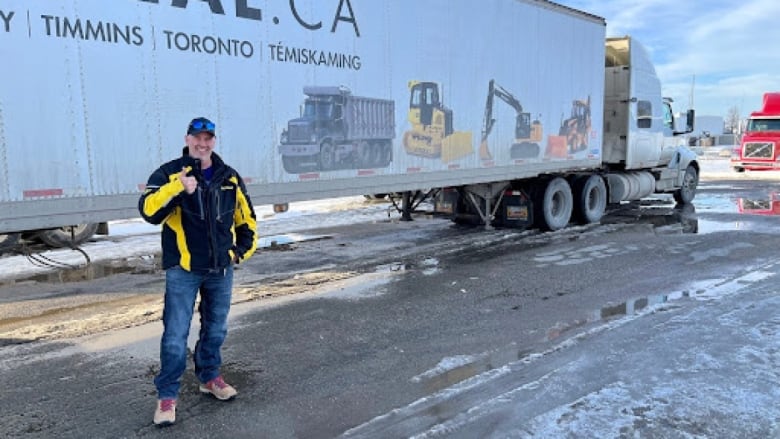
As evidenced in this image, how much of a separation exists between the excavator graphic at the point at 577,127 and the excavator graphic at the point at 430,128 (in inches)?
129

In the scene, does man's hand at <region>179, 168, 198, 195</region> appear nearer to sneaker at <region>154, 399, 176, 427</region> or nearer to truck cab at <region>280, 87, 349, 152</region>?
sneaker at <region>154, 399, 176, 427</region>

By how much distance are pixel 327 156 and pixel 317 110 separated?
55 cm

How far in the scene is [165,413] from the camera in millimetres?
3695

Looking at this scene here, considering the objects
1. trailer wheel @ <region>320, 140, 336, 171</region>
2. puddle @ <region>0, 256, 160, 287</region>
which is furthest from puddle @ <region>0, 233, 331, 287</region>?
trailer wheel @ <region>320, 140, 336, 171</region>

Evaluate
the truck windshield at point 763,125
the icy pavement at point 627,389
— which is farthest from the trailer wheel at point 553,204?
the truck windshield at point 763,125

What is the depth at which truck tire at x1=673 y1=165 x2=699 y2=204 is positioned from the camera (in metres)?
16.1

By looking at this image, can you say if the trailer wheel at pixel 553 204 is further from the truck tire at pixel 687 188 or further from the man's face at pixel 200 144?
→ the man's face at pixel 200 144

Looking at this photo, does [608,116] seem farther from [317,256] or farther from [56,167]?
[56,167]

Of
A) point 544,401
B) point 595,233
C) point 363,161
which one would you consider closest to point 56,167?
point 363,161

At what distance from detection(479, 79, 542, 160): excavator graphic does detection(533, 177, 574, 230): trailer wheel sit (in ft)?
3.08

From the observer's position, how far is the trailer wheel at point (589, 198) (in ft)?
40.7

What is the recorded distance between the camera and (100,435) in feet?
11.8

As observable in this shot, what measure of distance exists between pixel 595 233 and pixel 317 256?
5.41 meters

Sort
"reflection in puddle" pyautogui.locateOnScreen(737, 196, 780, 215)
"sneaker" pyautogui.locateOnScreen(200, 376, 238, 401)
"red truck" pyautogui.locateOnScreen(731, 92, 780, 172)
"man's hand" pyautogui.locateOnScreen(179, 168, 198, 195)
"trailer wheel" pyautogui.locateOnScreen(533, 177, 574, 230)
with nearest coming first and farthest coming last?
1. "man's hand" pyautogui.locateOnScreen(179, 168, 198, 195)
2. "sneaker" pyautogui.locateOnScreen(200, 376, 238, 401)
3. "trailer wheel" pyautogui.locateOnScreen(533, 177, 574, 230)
4. "reflection in puddle" pyautogui.locateOnScreen(737, 196, 780, 215)
5. "red truck" pyautogui.locateOnScreen(731, 92, 780, 172)
